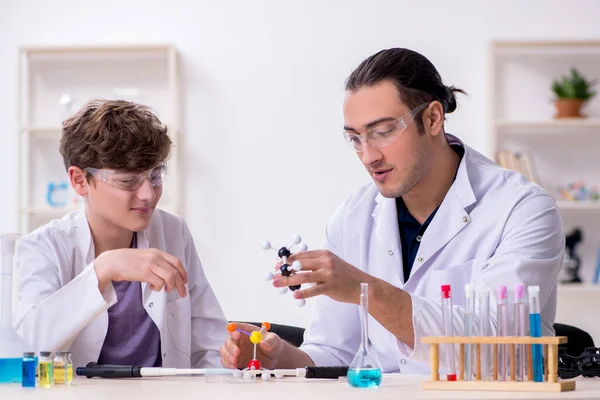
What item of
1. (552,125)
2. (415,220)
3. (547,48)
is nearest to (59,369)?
(415,220)

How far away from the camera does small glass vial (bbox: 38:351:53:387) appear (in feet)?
5.42

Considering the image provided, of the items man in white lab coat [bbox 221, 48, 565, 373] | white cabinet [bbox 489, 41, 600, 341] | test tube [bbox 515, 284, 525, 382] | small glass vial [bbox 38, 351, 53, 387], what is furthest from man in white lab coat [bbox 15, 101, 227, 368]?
white cabinet [bbox 489, 41, 600, 341]

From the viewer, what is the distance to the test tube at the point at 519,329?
1.49 meters

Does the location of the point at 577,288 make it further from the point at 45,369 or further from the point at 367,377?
the point at 45,369

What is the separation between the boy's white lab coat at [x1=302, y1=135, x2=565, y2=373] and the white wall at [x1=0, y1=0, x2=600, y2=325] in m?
2.15

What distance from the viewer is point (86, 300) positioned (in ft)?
6.55

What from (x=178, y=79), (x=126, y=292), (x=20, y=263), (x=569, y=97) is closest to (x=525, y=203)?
(x=126, y=292)

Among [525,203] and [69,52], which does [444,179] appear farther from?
[69,52]

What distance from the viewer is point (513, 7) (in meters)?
4.71

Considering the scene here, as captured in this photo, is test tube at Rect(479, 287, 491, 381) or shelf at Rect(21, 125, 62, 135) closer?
test tube at Rect(479, 287, 491, 381)

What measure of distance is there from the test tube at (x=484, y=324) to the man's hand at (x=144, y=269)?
68 cm

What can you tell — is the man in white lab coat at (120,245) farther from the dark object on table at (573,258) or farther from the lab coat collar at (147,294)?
the dark object on table at (573,258)

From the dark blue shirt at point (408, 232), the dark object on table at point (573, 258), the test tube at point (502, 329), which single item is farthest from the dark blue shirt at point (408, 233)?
the dark object on table at point (573, 258)

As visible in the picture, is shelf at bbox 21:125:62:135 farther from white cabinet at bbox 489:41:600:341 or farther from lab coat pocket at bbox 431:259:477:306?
lab coat pocket at bbox 431:259:477:306
